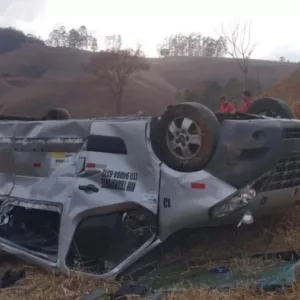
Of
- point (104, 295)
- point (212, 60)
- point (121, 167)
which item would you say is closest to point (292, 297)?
point (104, 295)

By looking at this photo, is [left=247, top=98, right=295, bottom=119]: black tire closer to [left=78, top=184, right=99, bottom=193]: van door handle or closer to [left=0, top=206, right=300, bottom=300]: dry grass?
[left=0, top=206, right=300, bottom=300]: dry grass

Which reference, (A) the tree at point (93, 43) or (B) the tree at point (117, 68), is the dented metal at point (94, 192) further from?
(A) the tree at point (93, 43)

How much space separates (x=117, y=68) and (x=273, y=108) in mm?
44517

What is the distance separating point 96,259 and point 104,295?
28.4 inches

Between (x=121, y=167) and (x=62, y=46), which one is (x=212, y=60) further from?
(x=121, y=167)

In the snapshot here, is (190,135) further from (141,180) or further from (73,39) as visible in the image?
(73,39)

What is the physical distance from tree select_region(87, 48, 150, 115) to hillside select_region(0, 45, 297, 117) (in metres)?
0.93

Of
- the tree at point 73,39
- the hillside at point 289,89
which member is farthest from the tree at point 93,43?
the hillside at point 289,89

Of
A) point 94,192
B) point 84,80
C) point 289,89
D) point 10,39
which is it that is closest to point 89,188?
point 94,192

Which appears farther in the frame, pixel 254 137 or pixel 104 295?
pixel 254 137

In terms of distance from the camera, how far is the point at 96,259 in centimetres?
462

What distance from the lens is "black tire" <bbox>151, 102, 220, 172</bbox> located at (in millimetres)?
4137

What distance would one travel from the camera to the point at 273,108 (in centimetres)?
550

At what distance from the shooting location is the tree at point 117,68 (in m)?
49.3
